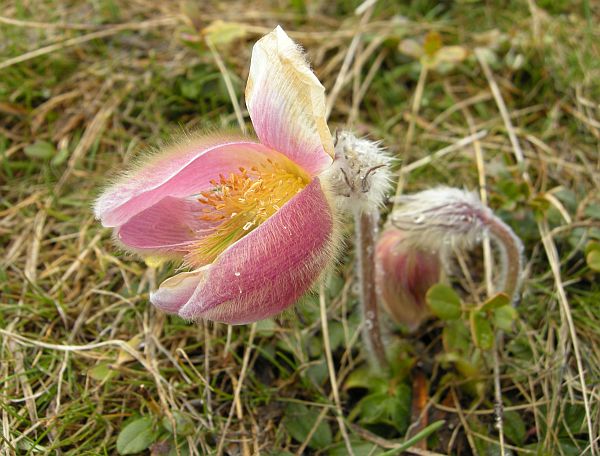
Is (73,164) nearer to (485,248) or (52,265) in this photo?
(52,265)

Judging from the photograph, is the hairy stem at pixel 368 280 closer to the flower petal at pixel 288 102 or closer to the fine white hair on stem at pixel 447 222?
the fine white hair on stem at pixel 447 222

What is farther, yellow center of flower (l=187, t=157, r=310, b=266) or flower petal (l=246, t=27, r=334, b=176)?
yellow center of flower (l=187, t=157, r=310, b=266)

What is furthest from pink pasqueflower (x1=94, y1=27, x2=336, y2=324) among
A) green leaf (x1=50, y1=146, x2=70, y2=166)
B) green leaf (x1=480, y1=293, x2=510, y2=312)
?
green leaf (x1=50, y1=146, x2=70, y2=166)

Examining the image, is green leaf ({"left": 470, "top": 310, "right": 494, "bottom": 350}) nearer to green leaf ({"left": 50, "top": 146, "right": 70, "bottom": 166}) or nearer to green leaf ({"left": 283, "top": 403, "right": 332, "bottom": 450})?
green leaf ({"left": 283, "top": 403, "right": 332, "bottom": 450})

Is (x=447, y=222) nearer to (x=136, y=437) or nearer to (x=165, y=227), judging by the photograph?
(x=165, y=227)

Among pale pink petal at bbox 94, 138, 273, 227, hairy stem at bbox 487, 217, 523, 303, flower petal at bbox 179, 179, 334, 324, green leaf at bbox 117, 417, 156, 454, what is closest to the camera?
flower petal at bbox 179, 179, 334, 324

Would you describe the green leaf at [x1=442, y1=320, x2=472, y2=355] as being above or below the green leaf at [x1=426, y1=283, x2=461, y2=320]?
below

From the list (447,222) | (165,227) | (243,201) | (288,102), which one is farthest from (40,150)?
(447,222)
